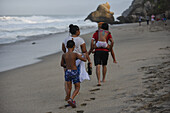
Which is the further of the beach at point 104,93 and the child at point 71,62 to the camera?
the child at point 71,62

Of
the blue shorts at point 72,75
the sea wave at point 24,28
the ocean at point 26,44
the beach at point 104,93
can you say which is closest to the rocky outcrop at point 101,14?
the sea wave at point 24,28

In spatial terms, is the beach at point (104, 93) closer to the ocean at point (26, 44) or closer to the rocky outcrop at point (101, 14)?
the ocean at point (26, 44)

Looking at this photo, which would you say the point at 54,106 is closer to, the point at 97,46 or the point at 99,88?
the point at 99,88

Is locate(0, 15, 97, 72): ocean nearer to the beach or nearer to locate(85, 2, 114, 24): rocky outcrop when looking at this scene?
the beach

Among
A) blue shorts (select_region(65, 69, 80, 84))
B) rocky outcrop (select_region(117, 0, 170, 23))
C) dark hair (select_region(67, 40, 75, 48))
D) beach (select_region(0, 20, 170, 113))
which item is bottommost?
beach (select_region(0, 20, 170, 113))

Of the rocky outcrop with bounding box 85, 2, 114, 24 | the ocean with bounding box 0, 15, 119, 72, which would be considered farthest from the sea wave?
the rocky outcrop with bounding box 85, 2, 114, 24

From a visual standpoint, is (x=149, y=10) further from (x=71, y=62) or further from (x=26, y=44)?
(x=71, y=62)

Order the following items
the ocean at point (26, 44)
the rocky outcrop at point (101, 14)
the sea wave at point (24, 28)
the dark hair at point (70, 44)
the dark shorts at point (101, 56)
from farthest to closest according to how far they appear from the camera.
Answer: the rocky outcrop at point (101, 14) → the sea wave at point (24, 28) → the ocean at point (26, 44) → the dark shorts at point (101, 56) → the dark hair at point (70, 44)

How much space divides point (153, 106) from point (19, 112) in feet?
8.01

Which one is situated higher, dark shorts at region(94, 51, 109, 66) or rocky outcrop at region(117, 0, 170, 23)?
rocky outcrop at region(117, 0, 170, 23)

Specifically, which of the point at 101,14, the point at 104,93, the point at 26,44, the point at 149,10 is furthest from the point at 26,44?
the point at 101,14

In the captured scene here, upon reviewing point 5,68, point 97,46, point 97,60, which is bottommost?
point 5,68

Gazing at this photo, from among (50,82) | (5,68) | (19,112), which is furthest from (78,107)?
(5,68)

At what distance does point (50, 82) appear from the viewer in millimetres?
6367
